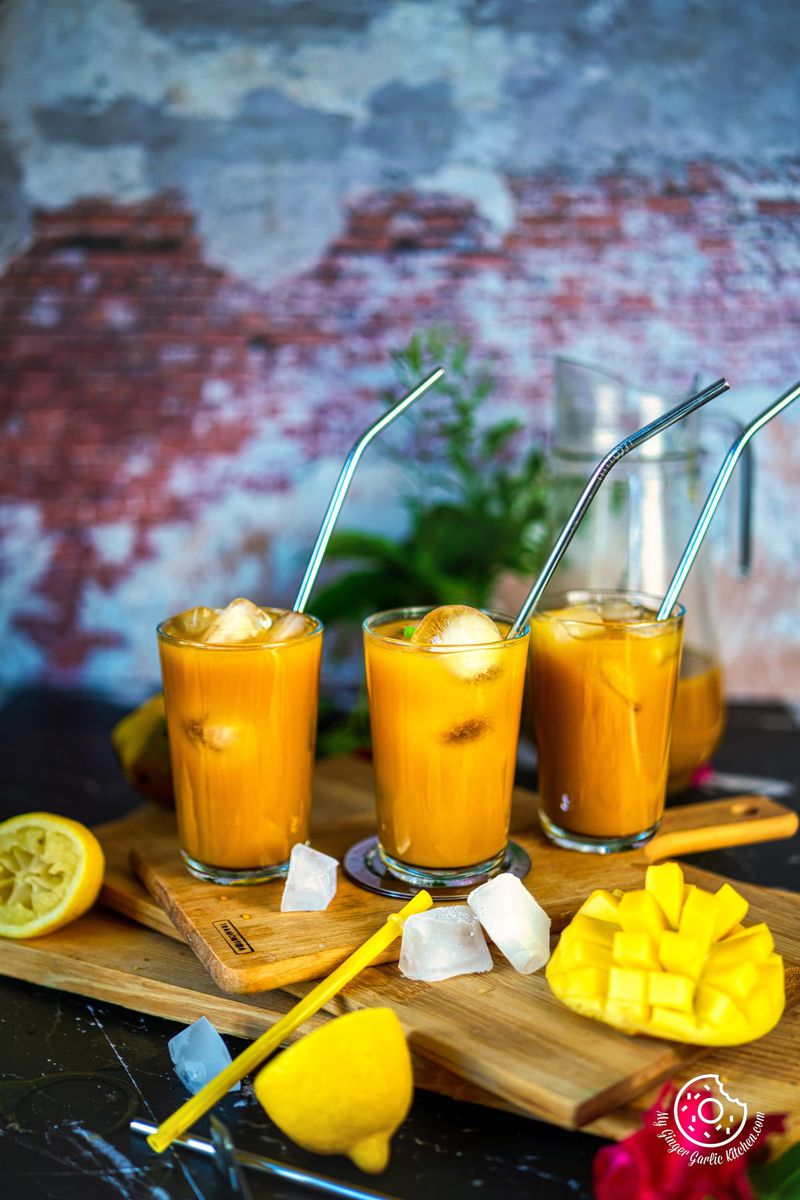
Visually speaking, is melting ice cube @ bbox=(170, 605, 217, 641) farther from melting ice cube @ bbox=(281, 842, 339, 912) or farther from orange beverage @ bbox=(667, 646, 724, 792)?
orange beverage @ bbox=(667, 646, 724, 792)

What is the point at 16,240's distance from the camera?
2.02m

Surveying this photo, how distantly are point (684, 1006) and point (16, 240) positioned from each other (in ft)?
5.59

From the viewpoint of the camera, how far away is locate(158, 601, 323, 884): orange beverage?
3.71 ft

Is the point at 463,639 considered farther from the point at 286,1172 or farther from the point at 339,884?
the point at 286,1172

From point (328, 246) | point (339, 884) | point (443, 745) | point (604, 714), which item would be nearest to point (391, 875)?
point (339, 884)

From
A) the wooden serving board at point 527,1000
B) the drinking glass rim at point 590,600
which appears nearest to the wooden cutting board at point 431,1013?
the wooden serving board at point 527,1000

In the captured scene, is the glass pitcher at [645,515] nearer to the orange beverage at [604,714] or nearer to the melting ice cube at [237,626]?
the orange beverage at [604,714]

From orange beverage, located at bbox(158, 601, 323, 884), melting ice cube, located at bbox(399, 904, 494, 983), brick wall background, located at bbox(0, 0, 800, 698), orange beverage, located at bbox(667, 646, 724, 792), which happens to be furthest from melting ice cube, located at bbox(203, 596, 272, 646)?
brick wall background, located at bbox(0, 0, 800, 698)

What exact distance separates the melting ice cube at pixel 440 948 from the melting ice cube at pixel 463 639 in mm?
223

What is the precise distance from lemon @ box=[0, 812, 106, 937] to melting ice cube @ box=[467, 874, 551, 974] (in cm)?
39

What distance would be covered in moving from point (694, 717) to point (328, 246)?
1.04 m

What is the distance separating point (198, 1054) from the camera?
0.98 metres

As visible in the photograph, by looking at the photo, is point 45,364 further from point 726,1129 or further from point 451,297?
point 726,1129

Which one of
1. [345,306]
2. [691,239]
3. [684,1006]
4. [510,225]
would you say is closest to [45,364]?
[345,306]
